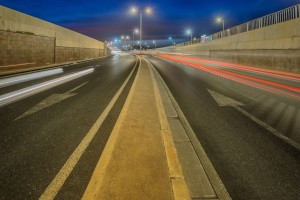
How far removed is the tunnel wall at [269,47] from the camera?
18.9 m

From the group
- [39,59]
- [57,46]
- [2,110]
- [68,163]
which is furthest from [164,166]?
[57,46]

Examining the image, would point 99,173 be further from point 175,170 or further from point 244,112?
point 244,112

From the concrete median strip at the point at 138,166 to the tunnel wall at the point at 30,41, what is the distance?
17667 millimetres

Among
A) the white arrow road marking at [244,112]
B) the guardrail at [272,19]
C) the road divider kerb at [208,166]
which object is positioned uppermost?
the guardrail at [272,19]

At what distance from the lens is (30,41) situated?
2336 cm

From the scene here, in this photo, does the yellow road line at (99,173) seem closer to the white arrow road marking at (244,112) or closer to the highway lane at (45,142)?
the highway lane at (45,142)

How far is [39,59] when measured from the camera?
25.8m

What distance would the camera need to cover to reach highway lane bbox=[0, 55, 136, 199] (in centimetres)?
329

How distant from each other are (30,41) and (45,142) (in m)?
21.4

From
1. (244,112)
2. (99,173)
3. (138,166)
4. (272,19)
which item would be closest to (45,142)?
(99,173)

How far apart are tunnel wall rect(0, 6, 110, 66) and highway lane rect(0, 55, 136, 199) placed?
1350cm

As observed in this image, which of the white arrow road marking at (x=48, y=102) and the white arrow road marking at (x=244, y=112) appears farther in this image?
the white arrow road marking at (x=48, y=102)

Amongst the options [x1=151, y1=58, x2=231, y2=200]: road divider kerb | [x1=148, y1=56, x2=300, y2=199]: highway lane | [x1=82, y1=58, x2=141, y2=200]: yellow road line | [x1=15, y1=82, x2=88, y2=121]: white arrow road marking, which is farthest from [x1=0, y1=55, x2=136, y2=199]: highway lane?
[x1=148, y1=56, x2=300, y2=199]: highway lane

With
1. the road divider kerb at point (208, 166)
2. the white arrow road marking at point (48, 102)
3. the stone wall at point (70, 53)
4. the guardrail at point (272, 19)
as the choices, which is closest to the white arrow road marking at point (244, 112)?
the road divider kerb at point (208, 166)
